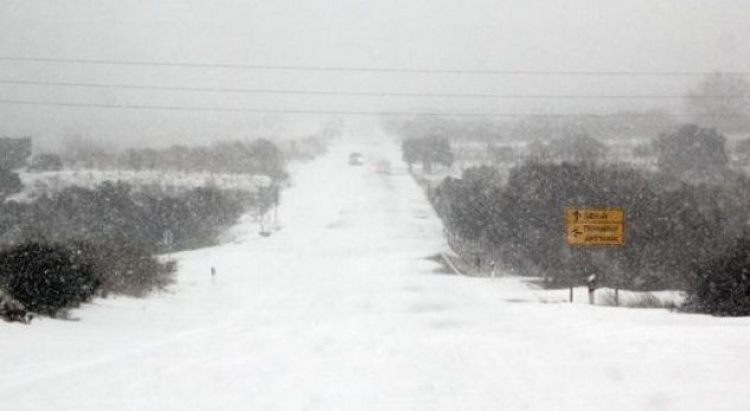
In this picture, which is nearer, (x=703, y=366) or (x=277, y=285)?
(x=703, y=366)

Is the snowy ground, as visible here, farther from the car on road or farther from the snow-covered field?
the car on road

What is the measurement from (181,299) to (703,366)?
18273 millimetres

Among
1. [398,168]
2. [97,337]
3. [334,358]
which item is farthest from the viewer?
[398,168]

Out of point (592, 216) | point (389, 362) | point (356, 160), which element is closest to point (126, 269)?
point (592, 216)

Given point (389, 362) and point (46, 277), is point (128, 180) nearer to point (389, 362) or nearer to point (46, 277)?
point (46, 277)

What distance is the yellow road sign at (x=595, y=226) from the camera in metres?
19.7

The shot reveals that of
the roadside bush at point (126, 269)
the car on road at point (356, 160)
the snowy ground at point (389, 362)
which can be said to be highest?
the car on road at point (356, 160)

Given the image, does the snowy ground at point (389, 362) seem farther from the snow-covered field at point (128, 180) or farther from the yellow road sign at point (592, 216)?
the snow-covered field at point (128, 180)

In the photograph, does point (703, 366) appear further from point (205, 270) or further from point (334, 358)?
point (205, 270)

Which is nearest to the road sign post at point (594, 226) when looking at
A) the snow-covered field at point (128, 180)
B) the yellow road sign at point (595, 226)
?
the yellow road sign at point (595, 226)

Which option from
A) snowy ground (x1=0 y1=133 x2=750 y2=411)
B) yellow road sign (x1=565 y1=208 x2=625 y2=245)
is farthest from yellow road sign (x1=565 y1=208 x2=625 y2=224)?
snowy ground (x1=0 y1=133 x2=750 y2=411)

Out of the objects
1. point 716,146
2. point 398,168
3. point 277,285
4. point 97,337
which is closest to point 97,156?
point 398,168

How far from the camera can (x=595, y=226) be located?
1980cm

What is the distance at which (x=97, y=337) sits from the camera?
11.4m
